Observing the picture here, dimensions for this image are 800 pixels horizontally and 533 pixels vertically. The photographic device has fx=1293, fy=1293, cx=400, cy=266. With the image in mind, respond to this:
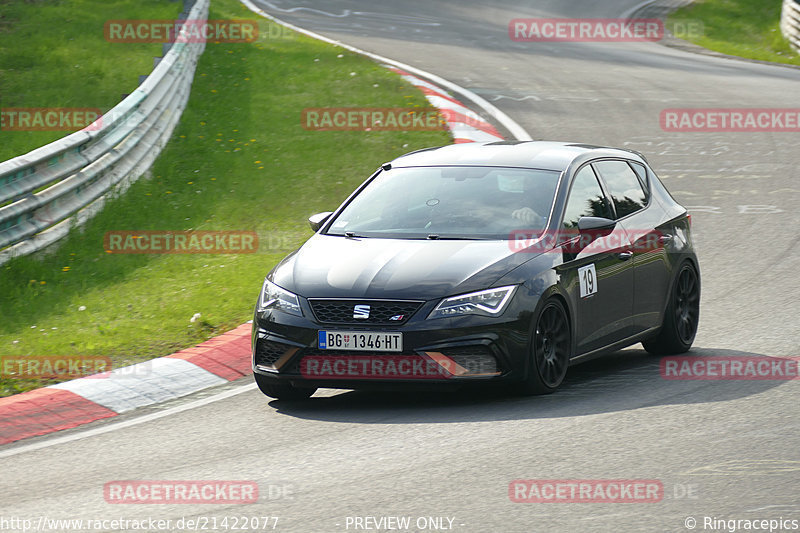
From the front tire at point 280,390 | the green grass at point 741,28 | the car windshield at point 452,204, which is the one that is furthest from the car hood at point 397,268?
the green grass at point 741,28

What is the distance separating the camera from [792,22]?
31.5m

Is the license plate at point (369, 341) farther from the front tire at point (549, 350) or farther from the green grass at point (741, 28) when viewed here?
the green grass at point (741, 28)

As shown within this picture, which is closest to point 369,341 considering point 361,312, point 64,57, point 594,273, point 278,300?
point 361,312

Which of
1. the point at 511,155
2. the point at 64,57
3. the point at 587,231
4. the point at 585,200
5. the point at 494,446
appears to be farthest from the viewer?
the point at 64,57

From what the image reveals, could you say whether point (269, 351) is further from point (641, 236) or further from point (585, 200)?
point (641, 236)

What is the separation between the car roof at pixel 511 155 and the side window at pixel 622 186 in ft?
0.33

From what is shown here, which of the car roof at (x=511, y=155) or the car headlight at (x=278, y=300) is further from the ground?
the car roof at (x=511, y=155)

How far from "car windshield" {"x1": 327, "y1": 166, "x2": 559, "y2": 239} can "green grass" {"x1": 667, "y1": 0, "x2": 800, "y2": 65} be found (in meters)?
21.0

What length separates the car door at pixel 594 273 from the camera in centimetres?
847

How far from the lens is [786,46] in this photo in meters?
31.5

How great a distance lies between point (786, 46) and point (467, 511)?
28.1 metres

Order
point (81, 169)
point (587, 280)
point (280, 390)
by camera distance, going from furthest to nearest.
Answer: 1. point (81, 169)
2. point (587, 280)
3. point (280, 390)

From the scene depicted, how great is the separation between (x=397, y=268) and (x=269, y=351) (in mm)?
979

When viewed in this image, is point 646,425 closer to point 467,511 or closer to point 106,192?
point 467,511
